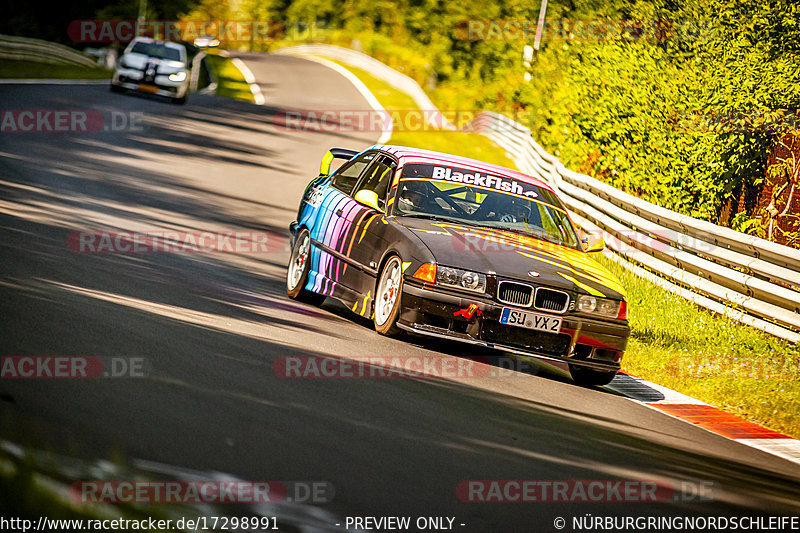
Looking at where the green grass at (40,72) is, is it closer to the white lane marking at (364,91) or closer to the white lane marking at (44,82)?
the white lane marking at (44,82)

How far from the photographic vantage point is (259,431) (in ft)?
18.9

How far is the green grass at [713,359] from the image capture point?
908cm

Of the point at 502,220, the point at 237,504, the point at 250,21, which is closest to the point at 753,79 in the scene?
the point at 502,220

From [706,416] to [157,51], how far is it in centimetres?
2702

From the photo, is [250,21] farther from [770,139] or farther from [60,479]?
[60,479]

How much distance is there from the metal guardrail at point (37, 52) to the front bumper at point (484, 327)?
3428 centimetres

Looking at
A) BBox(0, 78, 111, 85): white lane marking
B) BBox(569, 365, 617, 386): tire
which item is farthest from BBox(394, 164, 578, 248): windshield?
→ BBox(0, 78, 111, 85): white lane marking

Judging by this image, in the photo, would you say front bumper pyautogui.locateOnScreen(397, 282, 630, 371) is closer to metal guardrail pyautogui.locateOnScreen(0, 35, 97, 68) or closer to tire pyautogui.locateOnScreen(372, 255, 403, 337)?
tire pyautogui.locateOnScreen(372, 255, 403, 337)

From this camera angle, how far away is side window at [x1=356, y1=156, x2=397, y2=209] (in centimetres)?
1016

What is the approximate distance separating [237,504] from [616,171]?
50.0 feet

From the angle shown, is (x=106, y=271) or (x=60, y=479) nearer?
(x=60, y=479)

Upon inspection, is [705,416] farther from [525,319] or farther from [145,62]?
[145,62]

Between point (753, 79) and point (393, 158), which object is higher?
point (753, 79)

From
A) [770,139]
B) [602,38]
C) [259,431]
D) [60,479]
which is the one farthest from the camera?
[602,38]
